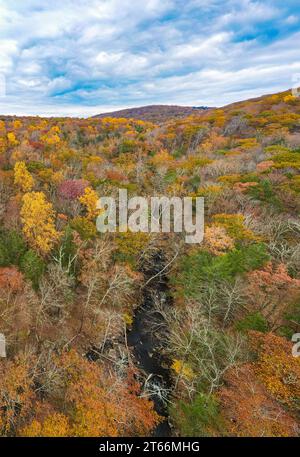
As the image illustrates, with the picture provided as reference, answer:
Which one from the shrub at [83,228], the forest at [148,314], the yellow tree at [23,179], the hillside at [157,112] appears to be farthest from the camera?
the hillside at [157,112]

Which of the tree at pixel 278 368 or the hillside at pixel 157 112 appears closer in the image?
the tree at pixel 278 368

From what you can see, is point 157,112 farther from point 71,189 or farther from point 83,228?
point 83,228

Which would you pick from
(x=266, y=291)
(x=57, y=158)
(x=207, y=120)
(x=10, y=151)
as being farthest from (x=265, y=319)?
(x=207, y=120)

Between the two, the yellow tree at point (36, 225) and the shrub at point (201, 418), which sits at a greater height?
the yellow tree at point (36, 225)

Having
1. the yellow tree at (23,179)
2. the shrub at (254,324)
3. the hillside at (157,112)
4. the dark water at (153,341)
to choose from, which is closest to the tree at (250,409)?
the shrub at (254,324)

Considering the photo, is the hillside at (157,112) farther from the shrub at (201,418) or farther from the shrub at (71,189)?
the shrub at (201,418)

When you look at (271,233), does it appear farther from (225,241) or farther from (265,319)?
(265,319)
